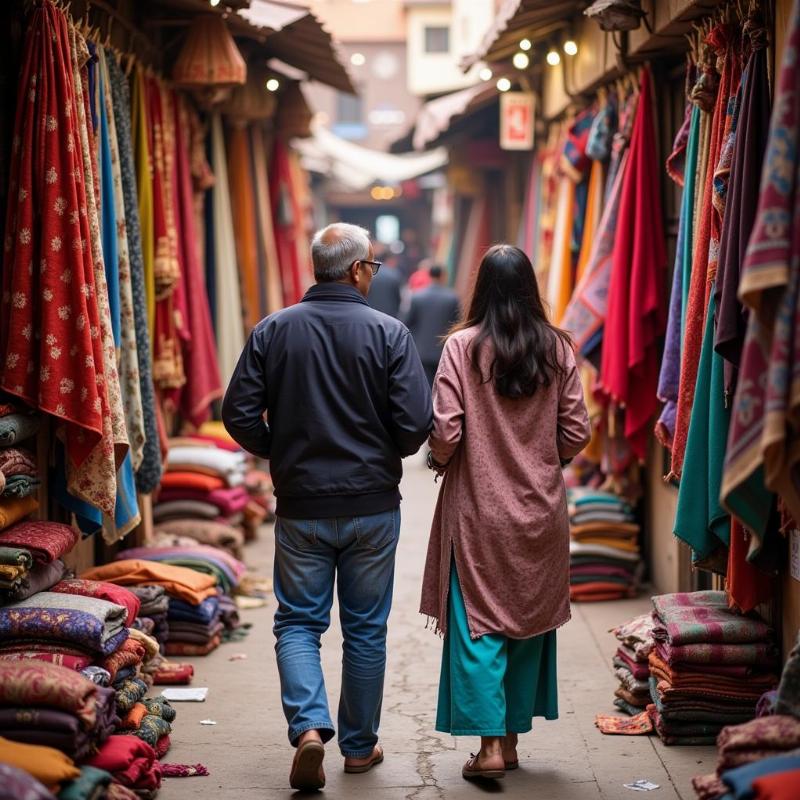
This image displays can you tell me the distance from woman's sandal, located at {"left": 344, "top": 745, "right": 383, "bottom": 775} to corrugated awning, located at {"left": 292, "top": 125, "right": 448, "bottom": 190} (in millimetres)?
16422

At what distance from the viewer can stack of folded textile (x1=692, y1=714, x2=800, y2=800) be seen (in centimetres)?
351

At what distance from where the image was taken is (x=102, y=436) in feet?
17.9

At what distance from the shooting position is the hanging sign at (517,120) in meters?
11.6

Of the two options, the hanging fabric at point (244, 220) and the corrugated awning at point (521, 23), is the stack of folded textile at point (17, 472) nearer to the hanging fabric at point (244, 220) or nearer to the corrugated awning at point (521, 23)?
the corrugated awning at point (521, 23)

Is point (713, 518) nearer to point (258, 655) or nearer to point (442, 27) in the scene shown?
point (258, 655)

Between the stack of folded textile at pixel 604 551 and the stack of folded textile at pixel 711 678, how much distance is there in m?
2.77

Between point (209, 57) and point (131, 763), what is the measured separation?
4858 mm

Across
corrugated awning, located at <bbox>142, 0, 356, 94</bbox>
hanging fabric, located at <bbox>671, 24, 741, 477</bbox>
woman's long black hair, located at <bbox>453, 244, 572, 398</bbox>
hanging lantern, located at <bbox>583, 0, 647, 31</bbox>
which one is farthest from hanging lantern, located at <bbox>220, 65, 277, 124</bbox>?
woman's long black hair, located at <bbox>453, 244, 572, 398</bbox>

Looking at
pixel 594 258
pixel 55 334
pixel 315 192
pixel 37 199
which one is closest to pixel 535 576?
pixel 55 334

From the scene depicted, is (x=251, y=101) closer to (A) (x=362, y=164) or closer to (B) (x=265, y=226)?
(B) (x=265, y=226)

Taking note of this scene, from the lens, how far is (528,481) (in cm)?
489

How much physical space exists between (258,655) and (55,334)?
7.74ft

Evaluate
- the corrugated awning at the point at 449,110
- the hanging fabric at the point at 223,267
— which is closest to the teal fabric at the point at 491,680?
the hanging fabric at the point at 223,267

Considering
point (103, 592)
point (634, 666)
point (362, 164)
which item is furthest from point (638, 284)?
point (362, 164)
